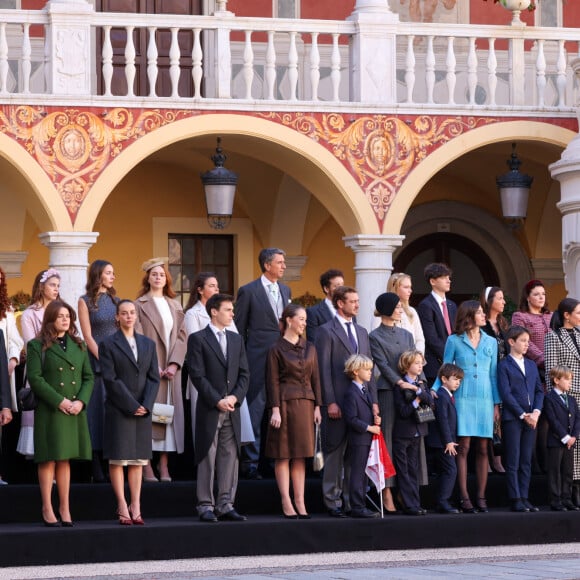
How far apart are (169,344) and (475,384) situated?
7.20 feet

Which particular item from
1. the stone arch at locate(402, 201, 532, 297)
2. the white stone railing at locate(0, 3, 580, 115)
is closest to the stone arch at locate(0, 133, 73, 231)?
the white stone railing at locate(0, 3, 580, 115)

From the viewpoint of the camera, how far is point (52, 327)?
10.7m

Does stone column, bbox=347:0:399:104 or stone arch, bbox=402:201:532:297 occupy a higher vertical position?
stone column, bbox=347:0:399:104

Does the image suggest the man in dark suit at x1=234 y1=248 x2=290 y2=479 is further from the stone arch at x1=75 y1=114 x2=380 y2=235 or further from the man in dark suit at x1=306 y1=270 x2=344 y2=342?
the stone arch at x1=75 y1=114 x2=380 y2=235

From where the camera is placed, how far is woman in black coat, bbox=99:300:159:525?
35.3ft

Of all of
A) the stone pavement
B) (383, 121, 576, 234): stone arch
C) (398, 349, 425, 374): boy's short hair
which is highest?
(383, 121, 576, 234): stone arch

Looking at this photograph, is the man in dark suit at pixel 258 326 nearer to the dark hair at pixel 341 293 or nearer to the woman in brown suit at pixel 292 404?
the dark hair at pixel 341 293

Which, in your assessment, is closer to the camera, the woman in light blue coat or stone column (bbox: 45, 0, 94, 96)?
the woman in light blue coat

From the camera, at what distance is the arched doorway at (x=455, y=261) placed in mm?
20062

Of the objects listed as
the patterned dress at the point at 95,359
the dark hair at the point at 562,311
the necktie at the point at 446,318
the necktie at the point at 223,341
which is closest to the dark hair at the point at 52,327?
the patterned dress at the point at 95,359

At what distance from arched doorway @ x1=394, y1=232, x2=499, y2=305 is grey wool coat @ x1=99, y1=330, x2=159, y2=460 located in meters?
9.35

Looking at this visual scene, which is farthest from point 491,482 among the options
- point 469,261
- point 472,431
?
point 469,261

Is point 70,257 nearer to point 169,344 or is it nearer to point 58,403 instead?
point 169,344

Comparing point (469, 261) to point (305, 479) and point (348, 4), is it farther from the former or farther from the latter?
point (305, 479)
